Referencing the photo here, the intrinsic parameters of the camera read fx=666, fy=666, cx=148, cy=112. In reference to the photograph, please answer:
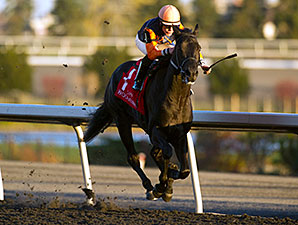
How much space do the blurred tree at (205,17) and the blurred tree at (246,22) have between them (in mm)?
948

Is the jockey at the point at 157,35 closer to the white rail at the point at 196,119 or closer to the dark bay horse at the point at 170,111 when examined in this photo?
the dark bay horse at the point at 170,111

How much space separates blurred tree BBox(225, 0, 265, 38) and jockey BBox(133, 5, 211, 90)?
4153 cm

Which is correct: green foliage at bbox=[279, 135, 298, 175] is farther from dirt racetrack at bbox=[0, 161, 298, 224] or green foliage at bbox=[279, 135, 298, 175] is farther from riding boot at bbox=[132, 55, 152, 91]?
riding boot at bbox=[132, 55, 152, 91]

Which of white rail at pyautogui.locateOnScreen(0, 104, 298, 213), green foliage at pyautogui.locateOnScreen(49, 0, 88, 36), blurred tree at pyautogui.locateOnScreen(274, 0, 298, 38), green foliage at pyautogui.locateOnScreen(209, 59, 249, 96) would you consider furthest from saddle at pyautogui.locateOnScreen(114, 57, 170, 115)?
green foliage at pyautogui.locateOnScreen(49, 0, 88, 36)

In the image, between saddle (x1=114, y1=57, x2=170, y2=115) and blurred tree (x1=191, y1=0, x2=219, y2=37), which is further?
blurred tree (x1=191, y1=0, x2=219, y2=37)

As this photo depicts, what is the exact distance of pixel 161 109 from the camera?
4668 millimetres

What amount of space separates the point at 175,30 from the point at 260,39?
42426 mm

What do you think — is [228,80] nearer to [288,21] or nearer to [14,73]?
[14,73]

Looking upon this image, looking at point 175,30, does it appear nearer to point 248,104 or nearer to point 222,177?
point 222,177

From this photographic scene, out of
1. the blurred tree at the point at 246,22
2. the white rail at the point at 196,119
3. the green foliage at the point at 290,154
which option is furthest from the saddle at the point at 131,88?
the blurred tree at the point at 246,22

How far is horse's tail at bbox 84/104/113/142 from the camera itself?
5781 mm

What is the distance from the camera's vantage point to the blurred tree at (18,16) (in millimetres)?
54625

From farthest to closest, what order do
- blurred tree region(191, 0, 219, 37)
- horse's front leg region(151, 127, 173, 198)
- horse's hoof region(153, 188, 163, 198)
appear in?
blurred tree region(191, 0, 219, 37), horse's hoof region(153, 188, 163, 198), horse's front leg region(151, 127, 173, 198)

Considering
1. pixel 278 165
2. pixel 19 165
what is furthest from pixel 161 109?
pixel 278 165
